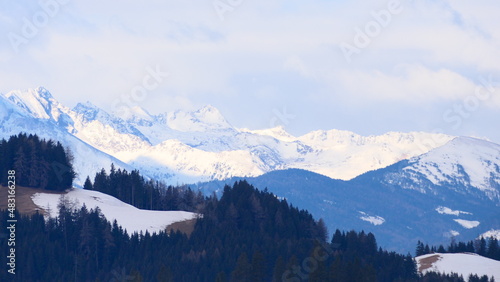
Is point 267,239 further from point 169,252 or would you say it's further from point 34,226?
point 34,226

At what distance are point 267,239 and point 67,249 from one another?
35.4 metres

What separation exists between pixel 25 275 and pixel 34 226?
17733 millimetres

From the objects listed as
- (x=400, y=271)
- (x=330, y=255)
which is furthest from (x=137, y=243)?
(x=400, y=271)

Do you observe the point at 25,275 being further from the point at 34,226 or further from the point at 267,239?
the point at 267,239

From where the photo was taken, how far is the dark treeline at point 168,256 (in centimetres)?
16225

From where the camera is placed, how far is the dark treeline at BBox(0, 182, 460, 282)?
6388 inches

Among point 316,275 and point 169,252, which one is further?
point 169,252

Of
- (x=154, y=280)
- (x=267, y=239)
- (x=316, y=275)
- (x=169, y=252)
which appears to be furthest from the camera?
(x=267, y=239)

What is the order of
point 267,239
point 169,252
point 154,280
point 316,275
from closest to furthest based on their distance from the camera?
point 316,275 < point 154,280 < point 169,252 < point 267,239

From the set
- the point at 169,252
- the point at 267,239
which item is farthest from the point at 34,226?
the point at 267,239

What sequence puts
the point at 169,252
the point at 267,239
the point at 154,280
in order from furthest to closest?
the point at 267,239, the point at 169,252, the point at 154,280

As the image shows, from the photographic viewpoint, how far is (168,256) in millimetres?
180625

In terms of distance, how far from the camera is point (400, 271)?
623 feet

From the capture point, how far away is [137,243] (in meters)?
193
